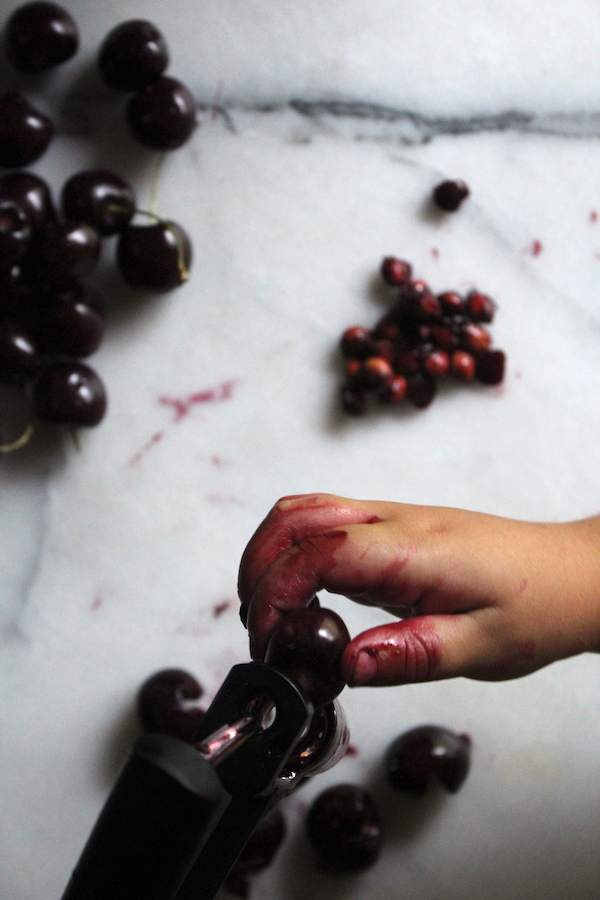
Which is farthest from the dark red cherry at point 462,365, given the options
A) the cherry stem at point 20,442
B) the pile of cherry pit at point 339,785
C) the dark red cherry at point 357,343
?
the cherry stem at point 20,442

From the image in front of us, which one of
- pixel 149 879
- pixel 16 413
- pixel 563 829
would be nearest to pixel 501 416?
pixel 563 829

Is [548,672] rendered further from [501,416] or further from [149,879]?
[149,879]

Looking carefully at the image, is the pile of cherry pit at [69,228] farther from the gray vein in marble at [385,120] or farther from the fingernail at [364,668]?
the fingernail at [364,668]

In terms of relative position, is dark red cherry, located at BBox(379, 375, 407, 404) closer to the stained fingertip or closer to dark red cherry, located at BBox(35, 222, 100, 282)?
dark red cherry, located at BBox(35, 222, 100, 282)

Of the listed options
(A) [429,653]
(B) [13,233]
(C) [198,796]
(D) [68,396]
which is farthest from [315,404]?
(C) [198,796]

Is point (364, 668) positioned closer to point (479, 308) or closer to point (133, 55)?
point (479, 308)

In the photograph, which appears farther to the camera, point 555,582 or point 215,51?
point 215,51
